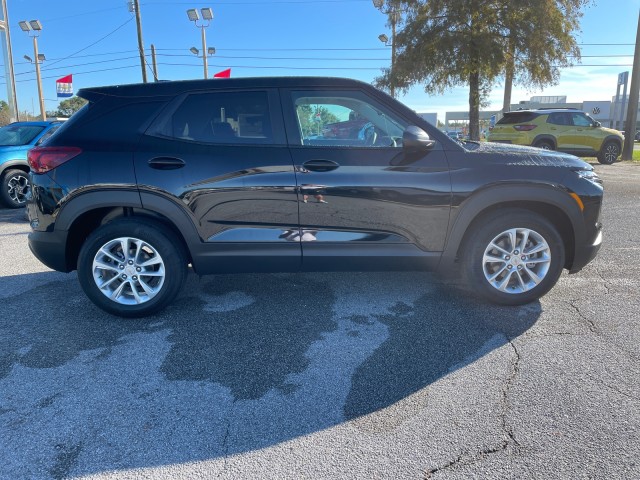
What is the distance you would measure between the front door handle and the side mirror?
0.54 metres

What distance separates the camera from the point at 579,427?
7.88ft

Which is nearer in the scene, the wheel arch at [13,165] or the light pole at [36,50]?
the wheel arch at [13,165]

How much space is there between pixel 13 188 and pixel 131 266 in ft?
22.6

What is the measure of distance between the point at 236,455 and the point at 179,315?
1834 mm

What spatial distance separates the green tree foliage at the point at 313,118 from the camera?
144 inches

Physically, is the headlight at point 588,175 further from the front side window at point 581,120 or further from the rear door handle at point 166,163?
the front side window at point 581,120

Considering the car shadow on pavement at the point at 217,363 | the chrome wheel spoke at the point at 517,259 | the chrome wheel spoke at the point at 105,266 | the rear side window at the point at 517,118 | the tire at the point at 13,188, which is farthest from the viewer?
the rear side window at the point at 517,118

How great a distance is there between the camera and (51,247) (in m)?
3.70

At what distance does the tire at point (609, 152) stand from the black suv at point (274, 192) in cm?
1543

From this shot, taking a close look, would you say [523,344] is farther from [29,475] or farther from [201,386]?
[29,475]

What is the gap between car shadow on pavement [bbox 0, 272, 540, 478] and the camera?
2354 mm

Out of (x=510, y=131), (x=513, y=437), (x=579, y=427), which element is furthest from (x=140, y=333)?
(x=510, y=131)

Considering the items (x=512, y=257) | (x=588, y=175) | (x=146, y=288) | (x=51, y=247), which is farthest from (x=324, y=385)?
(x=588, y=175)

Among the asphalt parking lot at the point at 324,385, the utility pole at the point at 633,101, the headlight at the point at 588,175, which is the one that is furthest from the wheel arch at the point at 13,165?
the utility pole at the point at 633,101
